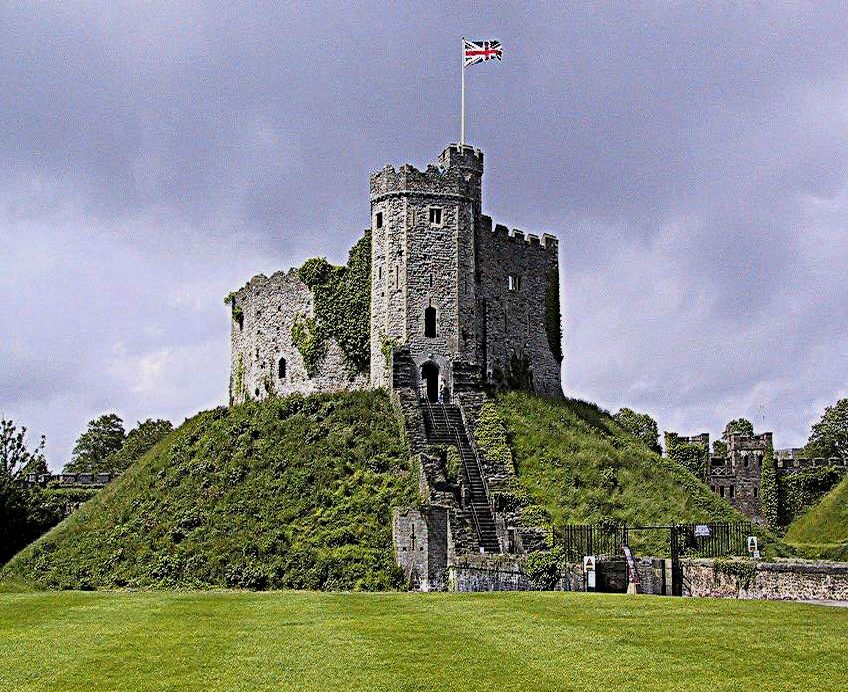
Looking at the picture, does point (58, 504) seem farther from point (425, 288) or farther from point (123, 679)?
point (123, 679)

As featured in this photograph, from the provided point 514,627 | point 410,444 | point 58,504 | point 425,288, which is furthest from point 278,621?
point 58,504

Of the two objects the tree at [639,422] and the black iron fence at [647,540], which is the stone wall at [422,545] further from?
the tree at [639,422]

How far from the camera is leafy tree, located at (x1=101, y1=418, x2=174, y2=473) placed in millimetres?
77125

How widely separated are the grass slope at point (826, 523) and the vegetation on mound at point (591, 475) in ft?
58.0

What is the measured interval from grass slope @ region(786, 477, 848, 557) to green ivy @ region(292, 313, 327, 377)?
28.9 metres

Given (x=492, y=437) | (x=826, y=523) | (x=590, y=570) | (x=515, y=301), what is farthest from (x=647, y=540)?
(x=826, y=523)

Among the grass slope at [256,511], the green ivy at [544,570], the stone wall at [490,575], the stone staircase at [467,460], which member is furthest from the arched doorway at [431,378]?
the green ivy at [544,570]

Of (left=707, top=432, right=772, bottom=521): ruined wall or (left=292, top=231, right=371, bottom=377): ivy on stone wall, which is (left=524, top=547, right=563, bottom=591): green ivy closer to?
(left=292, top=231, right=371, bottom=377): ivy on stone wall

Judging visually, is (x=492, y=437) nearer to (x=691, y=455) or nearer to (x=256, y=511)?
(x=256, y=511)

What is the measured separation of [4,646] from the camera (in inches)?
619

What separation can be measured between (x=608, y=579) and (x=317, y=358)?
76.1 ft

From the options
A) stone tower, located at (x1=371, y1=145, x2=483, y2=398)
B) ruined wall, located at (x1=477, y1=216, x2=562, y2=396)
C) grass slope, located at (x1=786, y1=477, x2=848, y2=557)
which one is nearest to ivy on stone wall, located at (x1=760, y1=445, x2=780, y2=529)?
grass slope, located at (x1=786, y1=477, x2=848, y2=557)

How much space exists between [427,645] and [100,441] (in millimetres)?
80385

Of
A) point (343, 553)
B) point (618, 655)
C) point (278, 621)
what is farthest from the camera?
point (343, 553)
